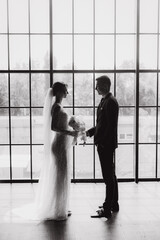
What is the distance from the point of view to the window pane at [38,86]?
5.74m

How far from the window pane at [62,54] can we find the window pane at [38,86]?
1.07ft

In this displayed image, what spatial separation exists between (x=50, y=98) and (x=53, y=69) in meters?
1.74

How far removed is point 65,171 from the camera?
12.7ft

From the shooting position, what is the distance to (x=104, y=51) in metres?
5.96

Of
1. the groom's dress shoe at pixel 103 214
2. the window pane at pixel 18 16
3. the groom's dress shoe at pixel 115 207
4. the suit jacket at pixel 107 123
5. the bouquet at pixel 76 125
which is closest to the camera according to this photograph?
the suit jacket at pixel 107 123

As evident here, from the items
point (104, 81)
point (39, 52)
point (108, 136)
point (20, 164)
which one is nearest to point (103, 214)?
point (108, 136)

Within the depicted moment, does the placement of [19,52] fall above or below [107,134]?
above

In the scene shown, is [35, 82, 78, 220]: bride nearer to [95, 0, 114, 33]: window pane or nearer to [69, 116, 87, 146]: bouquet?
[69, 116, 87, 146]: bouquet

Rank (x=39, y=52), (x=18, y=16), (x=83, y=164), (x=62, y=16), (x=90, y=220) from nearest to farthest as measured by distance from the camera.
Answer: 1. (x=90, y=220)
2. (x=18, y=16)
3. (x=62, y=16)
4. (x=39, y=52)
5. (x=83, y=164)

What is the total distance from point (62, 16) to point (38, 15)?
0.46 m

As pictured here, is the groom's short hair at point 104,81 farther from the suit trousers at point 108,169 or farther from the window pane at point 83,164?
the window pane at point 83,164

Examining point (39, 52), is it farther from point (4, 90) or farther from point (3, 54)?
point (4, 90)

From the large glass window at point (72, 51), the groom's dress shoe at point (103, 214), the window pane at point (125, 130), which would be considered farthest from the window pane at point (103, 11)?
the groom's dress shoe at point (103, 214)

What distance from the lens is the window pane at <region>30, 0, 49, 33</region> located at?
18.3ft
